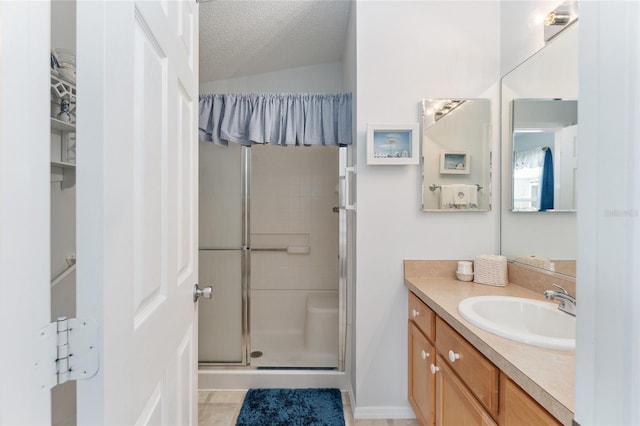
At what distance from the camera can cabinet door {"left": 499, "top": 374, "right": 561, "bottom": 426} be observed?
73 cm

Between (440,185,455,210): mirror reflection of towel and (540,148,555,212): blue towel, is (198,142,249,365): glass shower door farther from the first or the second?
(540,148,555,212): blue towel

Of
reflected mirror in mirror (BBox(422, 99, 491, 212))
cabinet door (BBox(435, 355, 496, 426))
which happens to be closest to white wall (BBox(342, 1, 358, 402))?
reflected mirror in mirror (BBox(422, 99, 491, 212))

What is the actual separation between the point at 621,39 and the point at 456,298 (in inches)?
50.4

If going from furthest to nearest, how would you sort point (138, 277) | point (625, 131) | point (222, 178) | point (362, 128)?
point (222, 178) < point (362, 128) < point (138, 277) < point (625, 131)

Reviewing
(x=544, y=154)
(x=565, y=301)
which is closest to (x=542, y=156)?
(x=544, y=154)

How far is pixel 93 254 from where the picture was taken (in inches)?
18.8

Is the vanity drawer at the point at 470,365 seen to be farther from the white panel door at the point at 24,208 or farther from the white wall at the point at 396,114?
the white panel door at the point at 24,208

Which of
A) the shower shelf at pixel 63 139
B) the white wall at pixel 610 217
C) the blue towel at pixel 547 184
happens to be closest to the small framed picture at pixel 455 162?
the blue towel at pixel 547 184

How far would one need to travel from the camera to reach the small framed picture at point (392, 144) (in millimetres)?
1771

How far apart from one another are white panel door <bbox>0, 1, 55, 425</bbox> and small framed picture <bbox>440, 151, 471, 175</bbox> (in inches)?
70.3

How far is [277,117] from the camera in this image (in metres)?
2.07

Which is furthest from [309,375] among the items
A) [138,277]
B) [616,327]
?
[616,327]

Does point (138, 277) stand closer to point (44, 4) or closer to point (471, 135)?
point (44, 4)

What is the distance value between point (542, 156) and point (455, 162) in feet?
1.42
